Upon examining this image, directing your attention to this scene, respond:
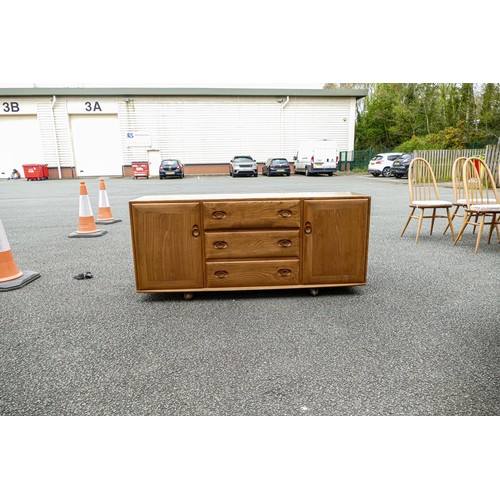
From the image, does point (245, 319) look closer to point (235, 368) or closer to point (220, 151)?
point (235, 368)

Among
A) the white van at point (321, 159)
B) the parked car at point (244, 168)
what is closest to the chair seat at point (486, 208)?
the white van at point (321, 159)

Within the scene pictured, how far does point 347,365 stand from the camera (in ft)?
7.91

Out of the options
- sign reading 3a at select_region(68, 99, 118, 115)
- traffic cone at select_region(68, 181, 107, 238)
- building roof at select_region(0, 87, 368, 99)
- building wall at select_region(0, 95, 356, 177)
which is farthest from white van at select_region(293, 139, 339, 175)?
traffic cone at select_region(68, 181, 107, 238)

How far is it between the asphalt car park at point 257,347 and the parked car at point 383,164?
17692 millimetres

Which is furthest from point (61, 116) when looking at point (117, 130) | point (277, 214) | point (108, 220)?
point (277, 214)

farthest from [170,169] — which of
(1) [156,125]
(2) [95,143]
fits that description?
(2) [95,143]

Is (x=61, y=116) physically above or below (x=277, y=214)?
above

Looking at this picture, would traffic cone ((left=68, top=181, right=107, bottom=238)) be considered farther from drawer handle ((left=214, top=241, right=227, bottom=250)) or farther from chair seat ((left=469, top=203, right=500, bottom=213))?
chair seat ((left=469, top=203, right=500, bottom=213))

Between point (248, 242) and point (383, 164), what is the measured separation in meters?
19.6

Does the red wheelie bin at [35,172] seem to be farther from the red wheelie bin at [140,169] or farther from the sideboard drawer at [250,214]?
the sideboard drawer at [250,214]

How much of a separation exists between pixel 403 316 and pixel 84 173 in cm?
2741

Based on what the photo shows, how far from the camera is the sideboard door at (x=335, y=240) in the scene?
3.57 metres

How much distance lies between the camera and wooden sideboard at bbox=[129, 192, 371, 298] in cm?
351

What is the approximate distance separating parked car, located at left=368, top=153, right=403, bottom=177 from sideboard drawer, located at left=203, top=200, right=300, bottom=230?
62.5 ft
